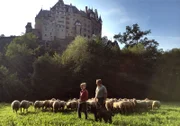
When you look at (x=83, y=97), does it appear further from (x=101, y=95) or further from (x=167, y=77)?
(x=167, y=77)

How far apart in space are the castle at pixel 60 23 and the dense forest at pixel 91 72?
54.1 meters

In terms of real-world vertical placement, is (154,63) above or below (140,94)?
above

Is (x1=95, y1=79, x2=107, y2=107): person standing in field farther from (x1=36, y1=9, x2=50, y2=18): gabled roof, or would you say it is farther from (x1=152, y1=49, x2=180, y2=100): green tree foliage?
(x1=36, y1=9, x2=50, y2=18): gabled roof

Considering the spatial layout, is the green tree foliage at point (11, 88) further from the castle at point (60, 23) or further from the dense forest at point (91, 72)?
the castle at point (60, 23)

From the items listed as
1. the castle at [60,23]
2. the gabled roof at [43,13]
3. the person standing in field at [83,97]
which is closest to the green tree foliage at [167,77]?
the person standing in field at [83,97]

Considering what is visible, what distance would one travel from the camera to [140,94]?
4862 cm

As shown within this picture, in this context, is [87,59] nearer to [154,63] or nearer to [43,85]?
[43,85]

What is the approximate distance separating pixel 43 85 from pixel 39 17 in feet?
244

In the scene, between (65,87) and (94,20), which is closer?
(65,87)

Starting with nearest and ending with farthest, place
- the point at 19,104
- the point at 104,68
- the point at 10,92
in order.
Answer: the point at 19,104 → the point at 10,92 → the point at 104,68

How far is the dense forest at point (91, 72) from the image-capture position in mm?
43594

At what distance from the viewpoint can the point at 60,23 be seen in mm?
111812

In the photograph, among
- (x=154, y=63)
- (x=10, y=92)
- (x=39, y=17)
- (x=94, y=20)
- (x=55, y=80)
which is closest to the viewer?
(x=10, y=92)

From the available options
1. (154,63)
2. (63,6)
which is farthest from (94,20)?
(154,63)
